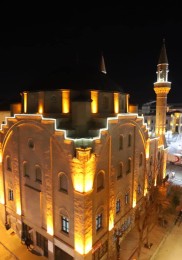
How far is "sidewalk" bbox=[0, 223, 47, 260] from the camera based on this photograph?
1892 cm

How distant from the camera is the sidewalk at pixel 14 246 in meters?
18.9

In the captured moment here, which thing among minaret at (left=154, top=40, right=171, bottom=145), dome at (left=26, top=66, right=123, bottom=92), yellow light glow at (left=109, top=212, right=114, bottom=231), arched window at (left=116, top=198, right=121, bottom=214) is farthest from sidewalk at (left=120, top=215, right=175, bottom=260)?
dome at (left=26, top=66, right=123, bottom=92)

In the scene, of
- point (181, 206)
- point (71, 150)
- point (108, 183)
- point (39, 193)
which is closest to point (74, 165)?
point (71, 150)

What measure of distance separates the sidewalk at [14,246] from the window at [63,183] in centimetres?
844

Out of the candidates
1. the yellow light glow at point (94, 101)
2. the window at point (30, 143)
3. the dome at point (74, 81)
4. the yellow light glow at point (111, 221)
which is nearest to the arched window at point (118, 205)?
the yellow light glow at point (111, 221)

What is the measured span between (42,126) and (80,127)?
12.3ft

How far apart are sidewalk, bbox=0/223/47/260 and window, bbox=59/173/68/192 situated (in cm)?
844

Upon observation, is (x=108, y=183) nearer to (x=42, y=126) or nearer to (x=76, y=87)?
(x=42, y=126)

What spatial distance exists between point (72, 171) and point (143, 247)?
42.3 feet

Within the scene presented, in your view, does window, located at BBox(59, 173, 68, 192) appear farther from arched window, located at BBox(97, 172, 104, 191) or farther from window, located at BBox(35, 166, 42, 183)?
arched window, located at BBox(97, 172, 104, 191)

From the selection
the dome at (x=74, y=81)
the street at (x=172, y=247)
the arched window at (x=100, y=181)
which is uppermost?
the dome at (x=74, y=81)

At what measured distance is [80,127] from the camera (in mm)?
18531

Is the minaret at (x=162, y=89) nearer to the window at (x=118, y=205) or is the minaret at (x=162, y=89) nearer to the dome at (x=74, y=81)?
the dome at (x=74, y=81)

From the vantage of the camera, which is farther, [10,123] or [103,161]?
[10,123]
